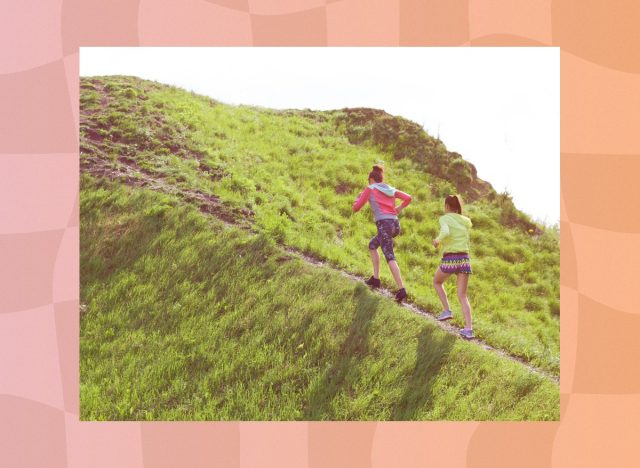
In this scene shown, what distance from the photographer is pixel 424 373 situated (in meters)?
6.26

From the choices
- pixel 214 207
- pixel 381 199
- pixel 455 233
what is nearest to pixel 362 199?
pixel 381 199

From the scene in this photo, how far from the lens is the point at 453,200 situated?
6.98 meters

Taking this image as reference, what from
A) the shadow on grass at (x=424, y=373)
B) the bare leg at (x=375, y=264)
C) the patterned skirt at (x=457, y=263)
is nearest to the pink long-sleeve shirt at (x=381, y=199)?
the bare leg at (x=375, y=264)

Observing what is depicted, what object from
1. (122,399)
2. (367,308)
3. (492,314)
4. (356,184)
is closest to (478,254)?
(492,314)

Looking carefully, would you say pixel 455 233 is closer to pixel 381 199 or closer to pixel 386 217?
pixel 386 217

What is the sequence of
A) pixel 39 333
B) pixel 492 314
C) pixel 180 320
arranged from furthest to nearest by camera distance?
pixel 492 314 → pixel 180 320 → pixel 39 333

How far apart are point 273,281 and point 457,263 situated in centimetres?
250

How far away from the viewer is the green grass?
6.11m

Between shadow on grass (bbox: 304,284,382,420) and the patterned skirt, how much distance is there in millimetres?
1019

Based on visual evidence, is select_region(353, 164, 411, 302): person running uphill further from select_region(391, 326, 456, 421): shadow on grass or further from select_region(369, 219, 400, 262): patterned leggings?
select_region(391, 326, 456, 421): shadow on grass

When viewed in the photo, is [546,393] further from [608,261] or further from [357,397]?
[357,397]

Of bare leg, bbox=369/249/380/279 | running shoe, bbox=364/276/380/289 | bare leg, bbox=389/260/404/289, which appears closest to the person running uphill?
bare leg, bbox=389/260/404/289

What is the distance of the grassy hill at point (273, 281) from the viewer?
620cm

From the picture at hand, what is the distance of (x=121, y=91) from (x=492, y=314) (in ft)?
30.0
